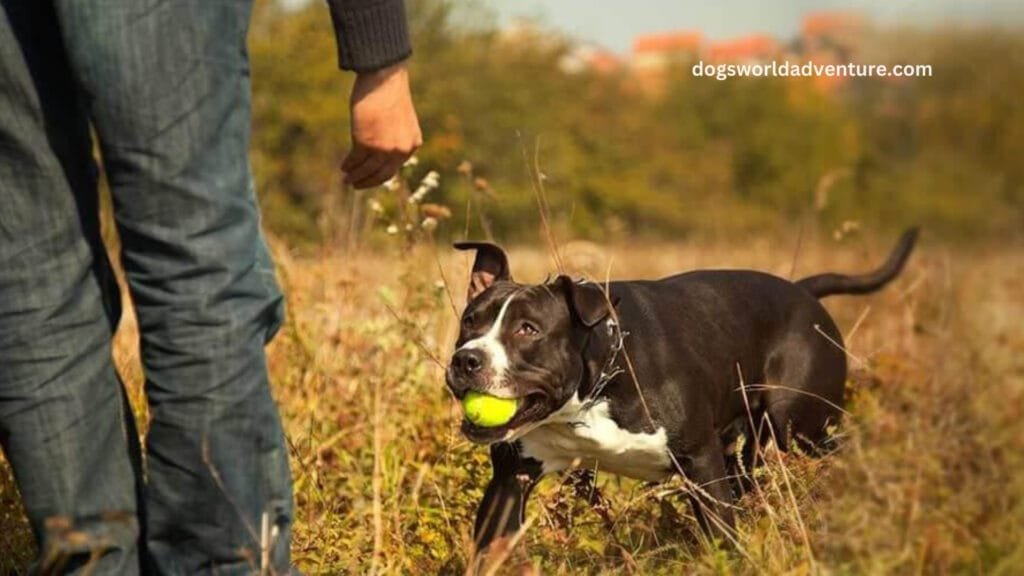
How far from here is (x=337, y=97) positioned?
30672 millimetres

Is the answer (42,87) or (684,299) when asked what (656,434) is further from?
(42,87)

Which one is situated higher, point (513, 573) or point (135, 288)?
point (135, 288)

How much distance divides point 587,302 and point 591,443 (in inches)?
17.3

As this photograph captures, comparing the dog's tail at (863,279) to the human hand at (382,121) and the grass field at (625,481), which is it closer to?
the grass field at (625,481)

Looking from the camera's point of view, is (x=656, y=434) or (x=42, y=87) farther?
(x=656, y=434)

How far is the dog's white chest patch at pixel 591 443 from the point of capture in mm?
4492

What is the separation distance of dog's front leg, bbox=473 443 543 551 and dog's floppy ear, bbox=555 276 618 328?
1.42 feet

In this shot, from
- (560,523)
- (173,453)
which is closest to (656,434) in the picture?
(560,523)

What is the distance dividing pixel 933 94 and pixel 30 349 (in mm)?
4245

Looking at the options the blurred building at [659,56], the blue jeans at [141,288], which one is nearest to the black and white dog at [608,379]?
the blue jeans at [141,288]

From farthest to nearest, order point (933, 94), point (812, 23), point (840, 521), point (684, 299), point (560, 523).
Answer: point (812, 23), point (933, 94), point (684, 299), point (560, 523), point (840, 521)

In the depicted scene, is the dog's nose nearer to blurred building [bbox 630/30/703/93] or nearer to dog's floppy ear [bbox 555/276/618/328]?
dog's floppy ear [bbox 555/276/618/328]

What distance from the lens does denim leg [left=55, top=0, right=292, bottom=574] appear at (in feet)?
8.36

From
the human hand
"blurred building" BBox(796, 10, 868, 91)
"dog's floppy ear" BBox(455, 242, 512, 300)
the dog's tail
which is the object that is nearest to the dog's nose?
"dog's floppy ear" BBox(455, 242, 512, 300)
